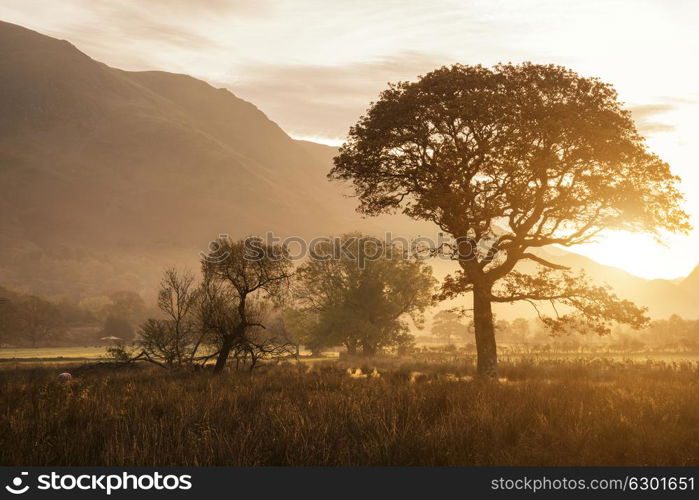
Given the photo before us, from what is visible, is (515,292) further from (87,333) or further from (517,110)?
(87,333)

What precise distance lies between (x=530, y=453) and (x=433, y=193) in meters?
Answer: 15.8

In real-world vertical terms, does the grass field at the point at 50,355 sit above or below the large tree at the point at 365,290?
below

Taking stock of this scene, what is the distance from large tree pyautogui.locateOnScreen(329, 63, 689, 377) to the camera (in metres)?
21.6

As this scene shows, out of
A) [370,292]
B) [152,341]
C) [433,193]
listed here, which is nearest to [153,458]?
[433,193]

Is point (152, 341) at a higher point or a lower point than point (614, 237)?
lower

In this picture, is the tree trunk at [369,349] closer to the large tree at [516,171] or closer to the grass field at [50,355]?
the grass field at [50,355]

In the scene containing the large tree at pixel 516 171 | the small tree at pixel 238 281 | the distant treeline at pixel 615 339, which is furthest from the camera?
the distant treeline at pixel 615 339

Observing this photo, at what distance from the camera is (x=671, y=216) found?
22.2 metres

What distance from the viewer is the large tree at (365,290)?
5375 cm

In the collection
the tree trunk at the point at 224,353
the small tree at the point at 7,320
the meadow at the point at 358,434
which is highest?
the meadow at the point at 358,434

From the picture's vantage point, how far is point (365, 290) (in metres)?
54.1

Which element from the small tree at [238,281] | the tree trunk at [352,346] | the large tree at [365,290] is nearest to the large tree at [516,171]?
the small tree at [238,281]

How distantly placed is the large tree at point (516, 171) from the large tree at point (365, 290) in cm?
2971

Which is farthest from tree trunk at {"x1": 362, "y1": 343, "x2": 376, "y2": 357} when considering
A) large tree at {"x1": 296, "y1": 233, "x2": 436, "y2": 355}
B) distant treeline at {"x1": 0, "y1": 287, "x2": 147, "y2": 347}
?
distant treeline at {"x1": 0, "y1": 287, "x2": 147, "y2": 347}
